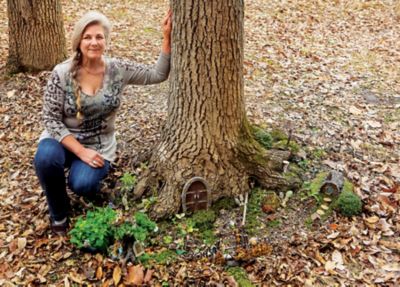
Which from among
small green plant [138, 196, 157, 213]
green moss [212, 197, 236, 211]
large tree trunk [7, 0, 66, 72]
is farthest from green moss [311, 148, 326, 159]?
large tree trunk [7, 0, 66, 72]

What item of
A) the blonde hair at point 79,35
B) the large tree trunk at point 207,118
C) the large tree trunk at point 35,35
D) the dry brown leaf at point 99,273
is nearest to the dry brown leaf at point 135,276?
the dry brown leaf at point 99,273

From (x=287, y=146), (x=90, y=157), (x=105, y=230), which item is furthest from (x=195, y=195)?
(x=287, y=146)

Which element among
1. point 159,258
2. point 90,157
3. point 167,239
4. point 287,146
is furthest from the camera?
point 287,146

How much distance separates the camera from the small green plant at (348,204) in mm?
3328

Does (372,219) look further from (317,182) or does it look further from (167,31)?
(167,31)

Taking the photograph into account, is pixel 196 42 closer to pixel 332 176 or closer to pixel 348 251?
pixel 332 176

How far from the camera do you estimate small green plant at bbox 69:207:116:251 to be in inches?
115

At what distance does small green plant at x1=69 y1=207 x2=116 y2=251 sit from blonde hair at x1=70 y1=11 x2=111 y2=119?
81 cm

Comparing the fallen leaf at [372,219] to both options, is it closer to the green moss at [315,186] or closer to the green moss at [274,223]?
the green moss at [315,186]

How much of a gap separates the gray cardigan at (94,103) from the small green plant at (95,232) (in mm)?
600

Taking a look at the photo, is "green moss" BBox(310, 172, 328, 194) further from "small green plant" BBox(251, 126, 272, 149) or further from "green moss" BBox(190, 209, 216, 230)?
"green moss" BBox(190, 209, 216, 230)

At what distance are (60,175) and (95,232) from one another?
0.51 meters

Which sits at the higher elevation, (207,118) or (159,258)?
(207,118)

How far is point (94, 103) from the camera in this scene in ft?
10.5
